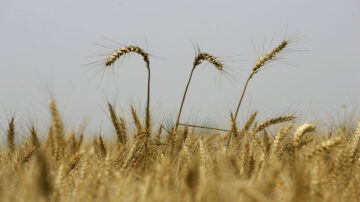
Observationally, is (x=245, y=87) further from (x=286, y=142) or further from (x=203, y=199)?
(x=203, y=199)

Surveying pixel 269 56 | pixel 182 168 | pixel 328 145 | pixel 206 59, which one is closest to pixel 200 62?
pixel 206 59

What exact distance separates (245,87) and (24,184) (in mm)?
1953

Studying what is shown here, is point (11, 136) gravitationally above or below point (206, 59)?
below

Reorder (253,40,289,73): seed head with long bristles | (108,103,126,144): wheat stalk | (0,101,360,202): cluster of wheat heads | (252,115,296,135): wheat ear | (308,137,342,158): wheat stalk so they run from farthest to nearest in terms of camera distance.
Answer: (253,40,289,73): seed head with long bristles < (252,115,296,135): wheat ear < (108,103,126,144): wheat stalk < (308,137,342,158): wheat stalk < (0,101,360,202): cluster of wheat heads

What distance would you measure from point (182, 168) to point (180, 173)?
0.03 meters

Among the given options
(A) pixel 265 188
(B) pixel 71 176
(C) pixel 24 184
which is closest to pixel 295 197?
(A) pixel 265 188

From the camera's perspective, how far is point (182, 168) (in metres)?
2.18

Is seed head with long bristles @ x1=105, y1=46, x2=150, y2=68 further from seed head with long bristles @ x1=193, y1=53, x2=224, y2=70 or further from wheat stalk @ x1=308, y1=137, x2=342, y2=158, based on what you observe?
wheat stalk @ x1=308, y1=137, x2=342, y2=158

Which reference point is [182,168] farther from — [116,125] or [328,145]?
[328,145]

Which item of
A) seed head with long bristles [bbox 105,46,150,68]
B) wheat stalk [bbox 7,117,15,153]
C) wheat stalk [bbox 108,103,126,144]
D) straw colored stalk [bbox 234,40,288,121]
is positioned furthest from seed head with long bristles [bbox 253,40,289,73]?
wheat stalk [bbox 7,117,15,153]

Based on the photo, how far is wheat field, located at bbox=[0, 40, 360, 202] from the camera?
1.28m

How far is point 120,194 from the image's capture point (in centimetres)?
140

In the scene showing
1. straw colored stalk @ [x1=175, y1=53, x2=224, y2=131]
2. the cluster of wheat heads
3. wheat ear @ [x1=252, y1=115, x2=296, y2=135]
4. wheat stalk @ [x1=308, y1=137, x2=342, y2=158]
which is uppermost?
straw colored stalk @ [x1=175, y1=53, x2=224, y2=131]

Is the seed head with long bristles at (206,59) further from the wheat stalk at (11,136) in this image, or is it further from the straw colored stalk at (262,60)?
the wheat stalk at (11,136)
